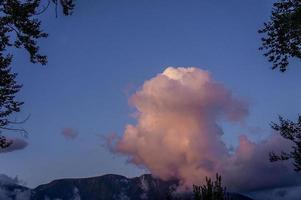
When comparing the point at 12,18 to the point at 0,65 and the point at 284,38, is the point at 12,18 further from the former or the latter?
the point at 284,38

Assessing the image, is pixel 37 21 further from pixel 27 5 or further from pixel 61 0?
pixel 61 0

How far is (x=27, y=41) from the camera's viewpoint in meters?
16.3

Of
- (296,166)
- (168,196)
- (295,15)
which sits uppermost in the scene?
(295,15)

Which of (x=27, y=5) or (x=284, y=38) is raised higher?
(x=284, y=38)

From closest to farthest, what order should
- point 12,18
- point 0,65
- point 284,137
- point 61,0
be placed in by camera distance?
point 61,0, point 12,18, point 0,65, point 284,137

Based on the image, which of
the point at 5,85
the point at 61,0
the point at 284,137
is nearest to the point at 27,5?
the point at 61,0

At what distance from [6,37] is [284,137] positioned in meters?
18.8

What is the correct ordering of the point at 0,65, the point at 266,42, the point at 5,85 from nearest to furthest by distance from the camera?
the point at 0,65 < the point at 5,85 < the point at 266,42

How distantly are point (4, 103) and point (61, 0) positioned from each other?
9177mm

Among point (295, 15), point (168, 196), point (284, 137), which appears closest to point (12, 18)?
point (295, 15)

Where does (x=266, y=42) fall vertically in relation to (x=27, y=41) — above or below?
above

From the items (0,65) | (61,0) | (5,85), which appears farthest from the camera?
(5,85)

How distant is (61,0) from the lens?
533 inches

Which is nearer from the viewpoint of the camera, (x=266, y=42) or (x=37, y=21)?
(x=37, y=21)
